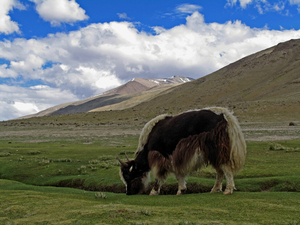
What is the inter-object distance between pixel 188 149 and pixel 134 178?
2525 millimetres

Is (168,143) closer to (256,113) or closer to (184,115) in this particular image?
(184,115)

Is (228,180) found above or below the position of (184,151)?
below

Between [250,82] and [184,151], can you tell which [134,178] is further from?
[250,82]

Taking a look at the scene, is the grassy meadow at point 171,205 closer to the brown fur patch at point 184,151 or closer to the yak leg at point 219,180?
the yak leg at point 219,180

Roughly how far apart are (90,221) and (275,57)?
14561 centimetres

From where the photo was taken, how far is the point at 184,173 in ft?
26.0

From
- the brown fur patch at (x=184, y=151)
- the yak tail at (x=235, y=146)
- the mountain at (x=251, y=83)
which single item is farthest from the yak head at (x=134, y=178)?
the mountain at (x=251, y=83)

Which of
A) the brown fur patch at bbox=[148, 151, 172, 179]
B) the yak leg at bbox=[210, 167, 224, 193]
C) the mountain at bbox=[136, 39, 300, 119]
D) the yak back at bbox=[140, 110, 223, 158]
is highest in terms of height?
the mountain at bbox=[136, 39, 300, 119]

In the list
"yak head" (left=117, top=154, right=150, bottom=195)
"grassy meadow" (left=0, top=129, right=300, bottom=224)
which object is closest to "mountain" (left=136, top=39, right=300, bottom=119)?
"grassy meadow" (left=0, top=129, right=300, bottom=224)

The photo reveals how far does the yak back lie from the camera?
7.41 m

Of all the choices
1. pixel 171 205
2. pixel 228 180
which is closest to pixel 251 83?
pixel 228 180

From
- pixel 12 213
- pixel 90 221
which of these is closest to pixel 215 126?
pixel 90 221

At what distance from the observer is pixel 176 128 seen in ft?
26.0

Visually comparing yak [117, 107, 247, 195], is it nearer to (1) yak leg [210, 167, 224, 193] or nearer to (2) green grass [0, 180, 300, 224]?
(1) yak leg [210, 167, 224, 193]
